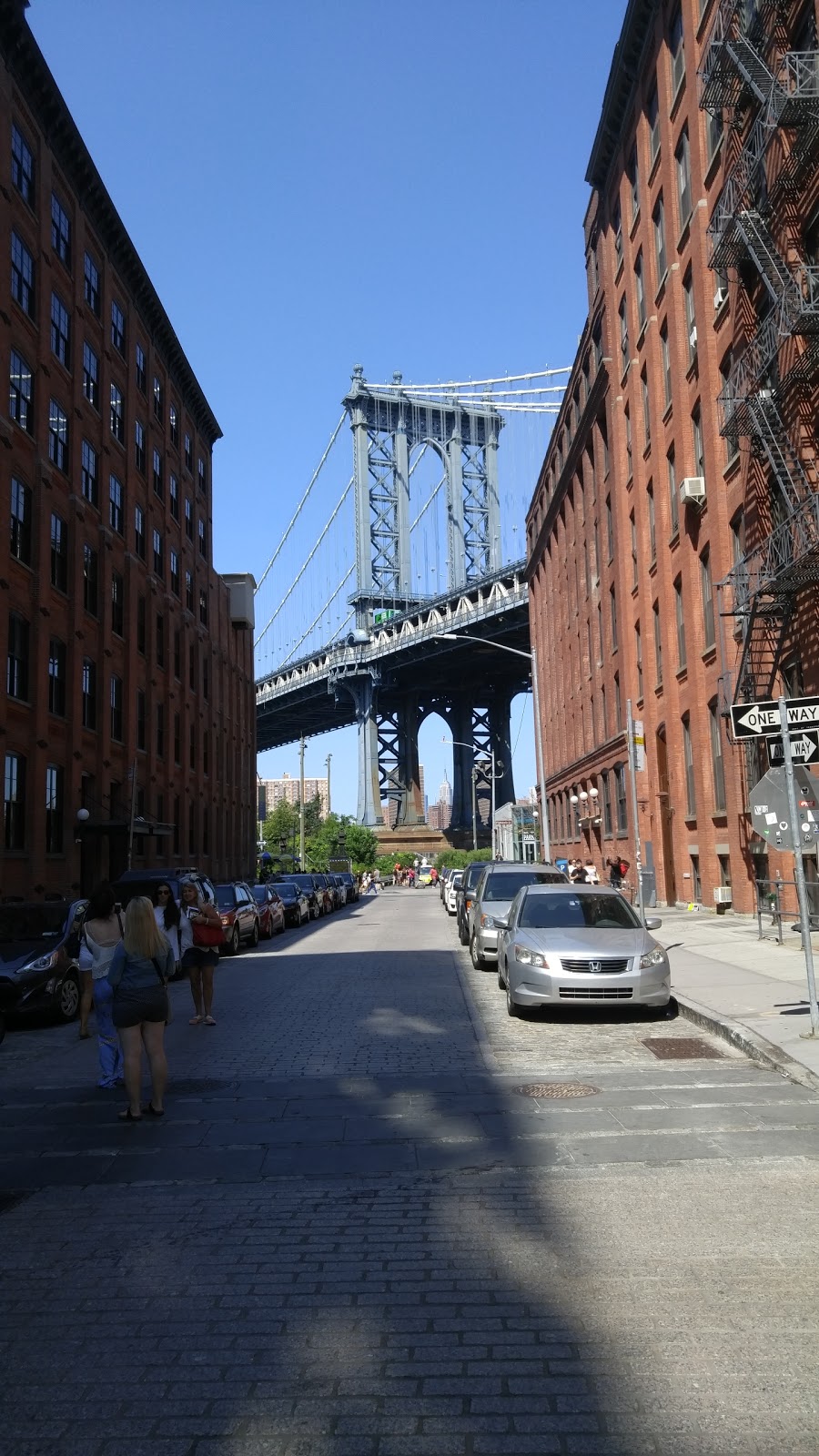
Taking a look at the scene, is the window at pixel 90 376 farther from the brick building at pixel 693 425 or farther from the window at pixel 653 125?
the window at pixel 653 125

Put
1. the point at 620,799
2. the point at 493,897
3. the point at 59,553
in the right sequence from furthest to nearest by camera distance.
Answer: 1. the point at 620,799
2. the point at 59,553
3. the point at 493,897

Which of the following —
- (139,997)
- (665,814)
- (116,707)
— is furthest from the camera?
(116,707)

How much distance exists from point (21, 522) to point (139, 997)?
22.5 metres

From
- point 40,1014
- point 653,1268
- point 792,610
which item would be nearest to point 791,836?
point 653,1268

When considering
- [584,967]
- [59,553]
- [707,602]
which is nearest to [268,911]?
[59,553]

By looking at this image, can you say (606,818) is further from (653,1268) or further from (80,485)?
(653,1268)

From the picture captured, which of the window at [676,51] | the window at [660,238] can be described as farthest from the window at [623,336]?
the window at [676,51]

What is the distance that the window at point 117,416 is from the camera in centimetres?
3728

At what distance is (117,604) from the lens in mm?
37062

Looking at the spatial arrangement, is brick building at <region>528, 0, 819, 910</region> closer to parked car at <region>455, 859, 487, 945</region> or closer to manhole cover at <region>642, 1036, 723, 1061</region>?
parked car at <region>455, 859, 487, 945</region>

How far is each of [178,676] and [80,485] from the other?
14.0 meters

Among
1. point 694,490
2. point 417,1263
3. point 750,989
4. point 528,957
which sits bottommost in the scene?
point 417,1263

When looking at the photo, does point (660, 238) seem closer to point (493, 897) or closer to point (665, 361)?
point (665, 361)

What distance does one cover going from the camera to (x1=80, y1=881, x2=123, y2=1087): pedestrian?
983 centimetres
